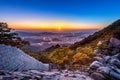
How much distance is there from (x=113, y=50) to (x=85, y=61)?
78.1ft

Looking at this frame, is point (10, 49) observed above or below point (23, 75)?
above

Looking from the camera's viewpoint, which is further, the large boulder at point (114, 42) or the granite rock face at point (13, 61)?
the large boulder at point (114, 42)

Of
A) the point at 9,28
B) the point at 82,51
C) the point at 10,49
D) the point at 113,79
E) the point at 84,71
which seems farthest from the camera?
the point at 82,51

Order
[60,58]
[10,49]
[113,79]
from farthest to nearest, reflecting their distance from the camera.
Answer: [60,58]
[113,79]
[10,49]

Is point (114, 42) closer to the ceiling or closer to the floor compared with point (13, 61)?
closer to the floor

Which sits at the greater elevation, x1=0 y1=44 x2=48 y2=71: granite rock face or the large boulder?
x1=0 y1=44 x2=48 y2=71: granite rock face

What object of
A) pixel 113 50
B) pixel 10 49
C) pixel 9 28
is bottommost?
pixel 113 50

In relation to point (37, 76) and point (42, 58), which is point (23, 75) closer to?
point (37, 76)

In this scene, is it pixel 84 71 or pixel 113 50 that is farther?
pixel 113 50

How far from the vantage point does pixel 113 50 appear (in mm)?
62531

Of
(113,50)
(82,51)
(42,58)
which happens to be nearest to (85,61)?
(82,51)

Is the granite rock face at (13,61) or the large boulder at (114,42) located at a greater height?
the granite rock face at (13,61)

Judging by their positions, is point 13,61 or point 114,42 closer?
point 13,61

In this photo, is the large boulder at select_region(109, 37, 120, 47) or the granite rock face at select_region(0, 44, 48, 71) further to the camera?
the large boulder at select_region(109, 37, 120, 47)
